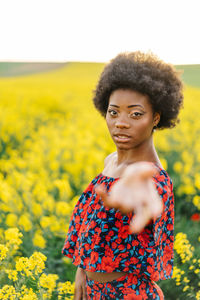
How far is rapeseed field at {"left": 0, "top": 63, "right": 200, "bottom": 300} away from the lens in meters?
1.99

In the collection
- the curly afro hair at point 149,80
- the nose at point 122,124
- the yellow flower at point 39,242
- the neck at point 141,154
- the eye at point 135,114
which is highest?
the curly afro hair at point 149,80

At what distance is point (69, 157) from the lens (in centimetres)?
441

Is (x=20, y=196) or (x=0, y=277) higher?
(x=20, y=196)

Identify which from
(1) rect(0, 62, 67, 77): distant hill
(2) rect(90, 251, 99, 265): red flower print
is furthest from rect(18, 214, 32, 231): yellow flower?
(1) rect(0, 62, 67, 77): distant hill

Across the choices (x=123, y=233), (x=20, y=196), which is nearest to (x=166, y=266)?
(x=123, y=233)

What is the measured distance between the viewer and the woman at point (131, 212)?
141cm

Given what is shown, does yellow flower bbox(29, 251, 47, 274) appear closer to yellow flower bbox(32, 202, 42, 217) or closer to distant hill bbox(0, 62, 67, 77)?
yellow flower bbox(32, 202, 42, 217)

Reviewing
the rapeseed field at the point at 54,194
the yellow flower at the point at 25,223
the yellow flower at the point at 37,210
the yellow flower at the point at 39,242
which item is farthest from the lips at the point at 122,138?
the yellow flower at the point at 37,210

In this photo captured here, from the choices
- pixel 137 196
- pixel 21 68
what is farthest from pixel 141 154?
pixel 21 68

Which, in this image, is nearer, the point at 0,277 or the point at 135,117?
the point at 135,117

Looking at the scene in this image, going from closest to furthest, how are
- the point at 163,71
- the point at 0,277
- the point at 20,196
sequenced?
1. the point at 163,71
2. the point at 0,277
3. the point at 20,196

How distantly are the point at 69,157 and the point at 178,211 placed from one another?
1.40 m

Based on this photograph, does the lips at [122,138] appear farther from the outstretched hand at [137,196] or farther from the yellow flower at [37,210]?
the yellow flower at [37,210]

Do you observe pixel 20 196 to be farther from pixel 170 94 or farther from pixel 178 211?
pixel 170 94
